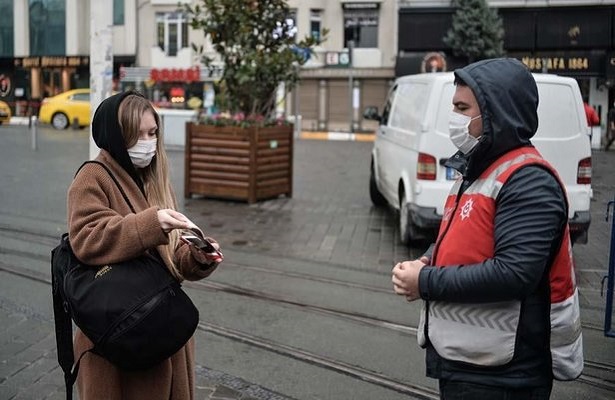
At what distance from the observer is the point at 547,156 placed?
25.7 ft

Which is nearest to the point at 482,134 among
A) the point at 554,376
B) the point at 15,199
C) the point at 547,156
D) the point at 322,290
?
the point at 554,376

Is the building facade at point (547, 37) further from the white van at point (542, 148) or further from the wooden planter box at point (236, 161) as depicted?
the white van at point (542, 148)

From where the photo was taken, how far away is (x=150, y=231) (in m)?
2.46

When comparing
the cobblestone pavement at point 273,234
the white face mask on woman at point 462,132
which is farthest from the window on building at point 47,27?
the white face mask on woman at point 462,132

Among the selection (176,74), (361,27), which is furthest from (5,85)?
(361,27)

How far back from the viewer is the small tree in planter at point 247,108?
11539mm

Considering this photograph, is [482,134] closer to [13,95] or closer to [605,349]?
[605,349]

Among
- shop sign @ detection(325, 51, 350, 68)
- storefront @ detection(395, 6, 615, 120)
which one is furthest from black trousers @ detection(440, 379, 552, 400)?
shop sign @ detection(325, 51, 350, 68)

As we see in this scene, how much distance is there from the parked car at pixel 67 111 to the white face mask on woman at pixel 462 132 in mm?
30275

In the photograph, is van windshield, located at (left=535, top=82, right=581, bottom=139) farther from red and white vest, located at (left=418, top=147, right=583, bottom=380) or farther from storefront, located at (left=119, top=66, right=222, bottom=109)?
storefront, located at (left=119, top=66, right=222, bottom=109)

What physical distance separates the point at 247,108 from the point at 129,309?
387 inches

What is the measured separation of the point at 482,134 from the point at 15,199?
10.4 meters

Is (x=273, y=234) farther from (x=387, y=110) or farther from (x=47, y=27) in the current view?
(x=47, y=27)

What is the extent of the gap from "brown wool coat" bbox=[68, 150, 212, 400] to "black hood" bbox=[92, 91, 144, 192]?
0.11ft
